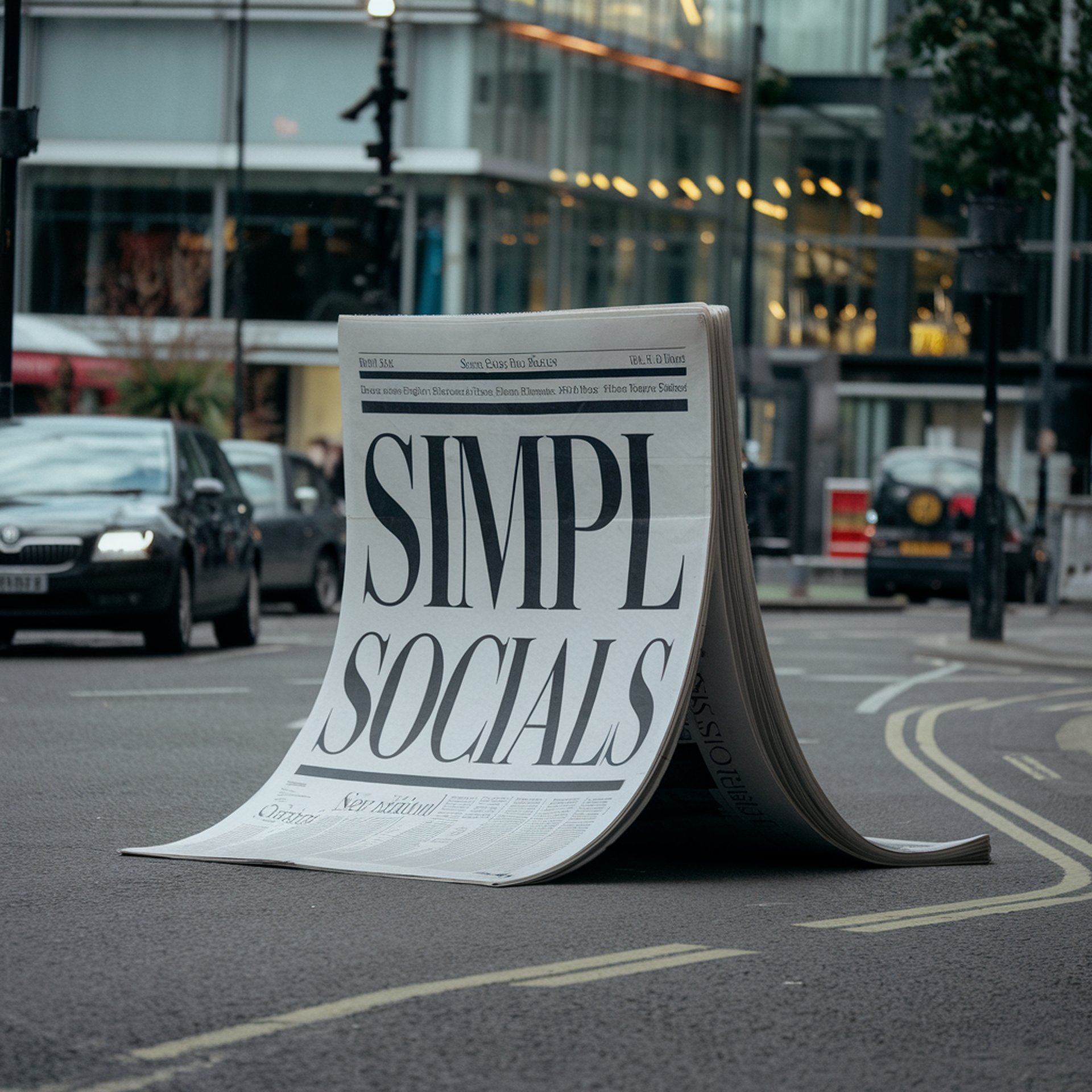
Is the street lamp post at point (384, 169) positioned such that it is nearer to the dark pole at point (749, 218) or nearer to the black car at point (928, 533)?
the black car at point (928, 533)

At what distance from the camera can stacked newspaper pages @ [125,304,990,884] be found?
22.7 feet

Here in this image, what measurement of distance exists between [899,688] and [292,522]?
757 centimetres

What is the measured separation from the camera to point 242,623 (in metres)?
16.9

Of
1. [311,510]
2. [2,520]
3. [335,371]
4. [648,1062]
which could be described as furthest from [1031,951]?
[335,371]

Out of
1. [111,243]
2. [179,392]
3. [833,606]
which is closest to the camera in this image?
[833,606]

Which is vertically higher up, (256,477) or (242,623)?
(256,477)

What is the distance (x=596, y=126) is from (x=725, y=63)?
4950 millimetres

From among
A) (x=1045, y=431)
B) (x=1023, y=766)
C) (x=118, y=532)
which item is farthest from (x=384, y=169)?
(x=1023, y=766)

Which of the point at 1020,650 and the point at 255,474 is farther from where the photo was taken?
the point at 255,474

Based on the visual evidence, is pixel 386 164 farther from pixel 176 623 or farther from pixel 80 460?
pixel 176 623

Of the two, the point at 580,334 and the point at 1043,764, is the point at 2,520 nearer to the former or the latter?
the point at 1043,764

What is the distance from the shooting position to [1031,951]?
5.85 meters

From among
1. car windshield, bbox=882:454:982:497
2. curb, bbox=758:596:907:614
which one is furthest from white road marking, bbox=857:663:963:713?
car windshield, bbox=882:454:982:497

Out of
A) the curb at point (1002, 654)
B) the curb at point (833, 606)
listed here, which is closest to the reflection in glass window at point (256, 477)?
the curb at point (1002, 654)
